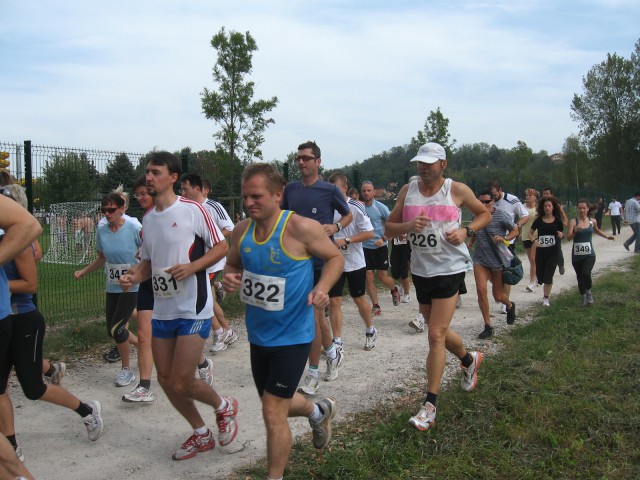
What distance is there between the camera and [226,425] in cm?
454

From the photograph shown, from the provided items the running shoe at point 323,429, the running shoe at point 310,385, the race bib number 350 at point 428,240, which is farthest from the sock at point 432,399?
the running shoe at point 310,385

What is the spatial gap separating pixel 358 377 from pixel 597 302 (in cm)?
513

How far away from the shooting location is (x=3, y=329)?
3541 mm

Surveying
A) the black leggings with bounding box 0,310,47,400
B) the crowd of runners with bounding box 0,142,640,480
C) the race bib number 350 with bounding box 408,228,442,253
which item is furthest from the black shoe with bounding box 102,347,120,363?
the race bib number 350 with bounding box 408,228,442,253

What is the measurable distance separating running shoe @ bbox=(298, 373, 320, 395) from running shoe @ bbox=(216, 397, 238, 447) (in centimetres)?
125

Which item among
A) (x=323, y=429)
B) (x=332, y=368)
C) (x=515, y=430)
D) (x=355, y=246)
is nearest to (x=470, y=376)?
(x=515, y=430)

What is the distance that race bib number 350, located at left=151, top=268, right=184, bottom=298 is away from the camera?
4.33 m

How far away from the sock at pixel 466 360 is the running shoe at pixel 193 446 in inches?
91.2

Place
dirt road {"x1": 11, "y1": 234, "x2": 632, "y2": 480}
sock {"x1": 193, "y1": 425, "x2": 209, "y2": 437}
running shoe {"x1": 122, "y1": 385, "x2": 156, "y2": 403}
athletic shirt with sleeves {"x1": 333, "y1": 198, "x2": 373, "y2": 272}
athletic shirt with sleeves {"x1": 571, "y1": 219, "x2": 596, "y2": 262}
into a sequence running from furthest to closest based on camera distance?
1. athletic shirt with sleeves {"x1": 571, "y1": 219, "x2": 596, "y2": 262}
2. athletic shirt with sleeves {"x1": 333, "y1": 198, "x2": 373, "y2": 272}
3. running shoe {"x1": 122, "y1": 385, "x2": 156, "y2": 403}
4. sock {"x1": 193, "y1": 425, "x2": 209, "y2": 437}
5. dirt road {"x1": 11, "y1": 234, "x2": 632, "y2": 480}

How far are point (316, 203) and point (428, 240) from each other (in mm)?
1359

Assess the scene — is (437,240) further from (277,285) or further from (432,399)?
(277,285)

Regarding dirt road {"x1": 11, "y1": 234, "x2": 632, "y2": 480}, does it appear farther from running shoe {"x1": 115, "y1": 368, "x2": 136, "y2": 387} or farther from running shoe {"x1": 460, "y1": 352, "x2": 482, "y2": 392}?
running shoe {"x1": 460, "y1": 352, "x2": 482, "y2": 392}

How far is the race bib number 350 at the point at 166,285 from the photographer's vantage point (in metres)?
4.33

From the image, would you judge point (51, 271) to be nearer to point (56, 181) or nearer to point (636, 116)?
point (56, 181)
